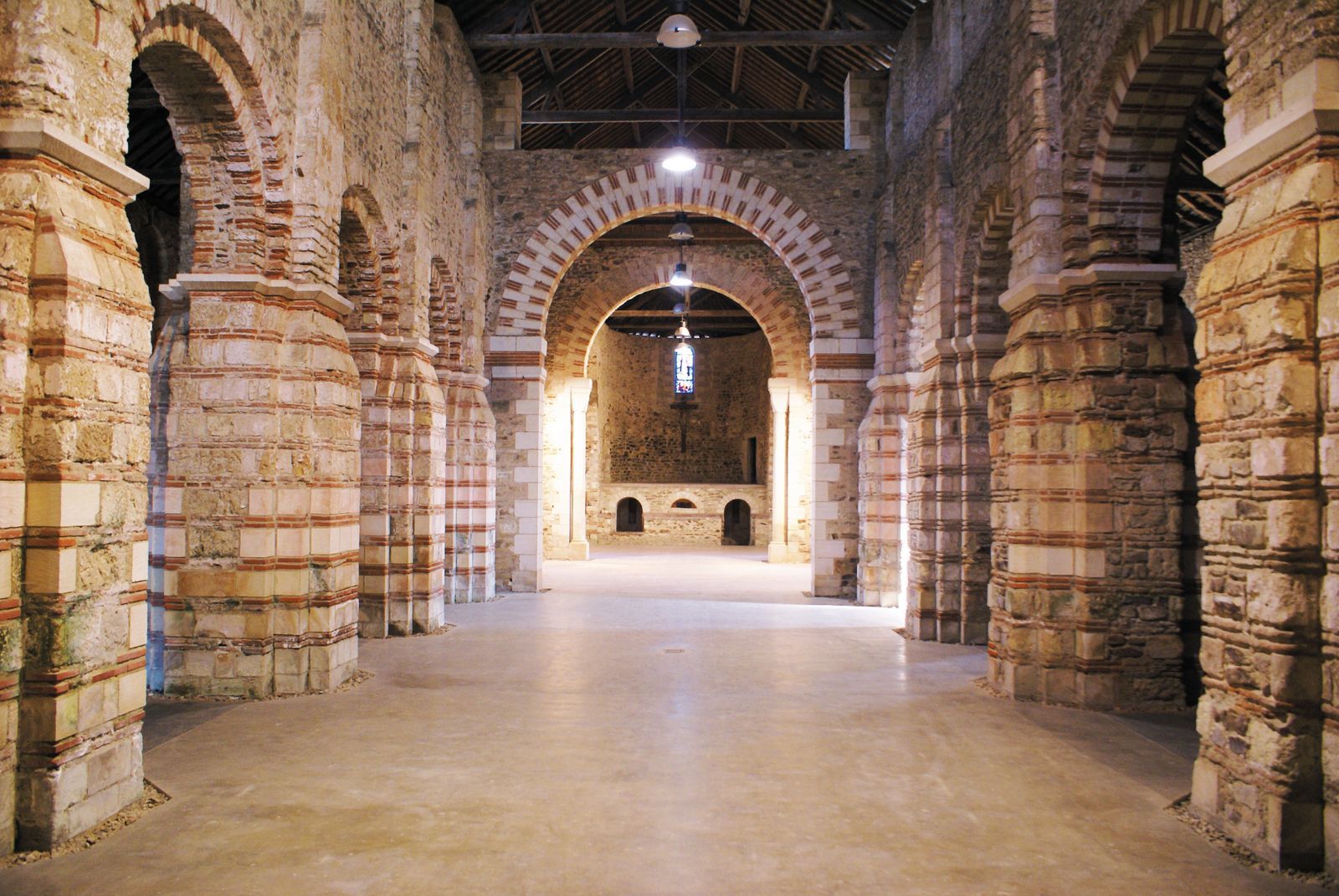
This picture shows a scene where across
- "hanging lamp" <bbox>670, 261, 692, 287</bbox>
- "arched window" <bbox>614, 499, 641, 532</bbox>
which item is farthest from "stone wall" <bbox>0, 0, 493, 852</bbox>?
"arched window" <bbox>614, 499, 641, 532</bbox>

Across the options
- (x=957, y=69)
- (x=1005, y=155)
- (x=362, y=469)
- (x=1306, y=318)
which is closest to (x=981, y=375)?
(x=1005, y=155)

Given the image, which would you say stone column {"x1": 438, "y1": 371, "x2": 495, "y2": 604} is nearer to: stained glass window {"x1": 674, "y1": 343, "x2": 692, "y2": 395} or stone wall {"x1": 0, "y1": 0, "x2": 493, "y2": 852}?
stone wall {"x1": 0, "y1": 0, "x2": 493, "y2": 852}

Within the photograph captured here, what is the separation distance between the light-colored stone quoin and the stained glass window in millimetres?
14416

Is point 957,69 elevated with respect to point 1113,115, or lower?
elevated

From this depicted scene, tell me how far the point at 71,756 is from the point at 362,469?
5541mm

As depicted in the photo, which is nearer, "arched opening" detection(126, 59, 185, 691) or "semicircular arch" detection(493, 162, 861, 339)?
"arched opening" detection(126, 59, 185, 691)

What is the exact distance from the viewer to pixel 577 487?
1933 cm

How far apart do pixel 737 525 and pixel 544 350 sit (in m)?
15.1

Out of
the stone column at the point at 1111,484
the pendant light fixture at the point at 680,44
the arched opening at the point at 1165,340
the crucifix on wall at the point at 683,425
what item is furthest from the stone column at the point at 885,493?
the crucifix on wall at the point at 683,425

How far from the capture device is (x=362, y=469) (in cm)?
948

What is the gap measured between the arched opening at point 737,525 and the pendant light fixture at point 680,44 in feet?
45.9

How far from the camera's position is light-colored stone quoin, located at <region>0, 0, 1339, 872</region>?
3969mm

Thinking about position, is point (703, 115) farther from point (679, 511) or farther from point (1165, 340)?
point (679, 511)

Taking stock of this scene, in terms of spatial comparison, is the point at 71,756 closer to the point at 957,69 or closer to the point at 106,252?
the point at 106,252
